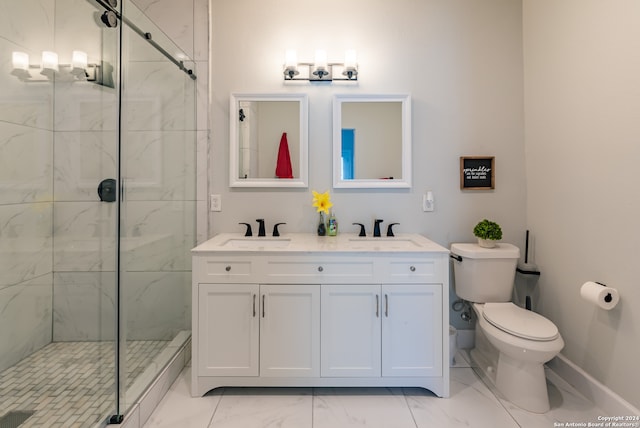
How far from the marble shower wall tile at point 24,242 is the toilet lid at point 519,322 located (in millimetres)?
2349

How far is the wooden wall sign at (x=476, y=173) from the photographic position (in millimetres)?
2213

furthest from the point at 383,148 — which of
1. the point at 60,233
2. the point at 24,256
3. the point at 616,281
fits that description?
the point at 24,256

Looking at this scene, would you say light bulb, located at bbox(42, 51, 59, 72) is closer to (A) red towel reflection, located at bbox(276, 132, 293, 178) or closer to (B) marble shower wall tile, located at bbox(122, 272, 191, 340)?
(B) marble shower wall tile, located at bbox(122, 272, 191, 340)

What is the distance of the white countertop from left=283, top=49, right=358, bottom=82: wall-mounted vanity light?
108 cm

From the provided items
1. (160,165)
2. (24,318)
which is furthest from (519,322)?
(24,318)

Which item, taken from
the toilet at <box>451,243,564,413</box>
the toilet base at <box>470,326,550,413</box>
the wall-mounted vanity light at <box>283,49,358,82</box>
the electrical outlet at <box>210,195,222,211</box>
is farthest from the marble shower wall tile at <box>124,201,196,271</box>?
the toilet base at <box>470,326,550,413</box>

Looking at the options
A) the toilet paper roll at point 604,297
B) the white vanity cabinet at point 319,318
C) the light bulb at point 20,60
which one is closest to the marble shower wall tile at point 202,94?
the light bulb at point 20,60

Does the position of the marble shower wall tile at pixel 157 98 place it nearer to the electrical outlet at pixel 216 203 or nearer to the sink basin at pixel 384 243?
the electrical outlet at pixel 216 203

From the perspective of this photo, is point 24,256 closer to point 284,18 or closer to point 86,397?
point 86,397

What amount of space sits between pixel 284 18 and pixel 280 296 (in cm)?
188

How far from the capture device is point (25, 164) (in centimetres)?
144

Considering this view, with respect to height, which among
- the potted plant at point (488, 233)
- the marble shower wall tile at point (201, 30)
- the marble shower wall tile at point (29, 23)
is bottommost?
the potted plant at point (488, 233)

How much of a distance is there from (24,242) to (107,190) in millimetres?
448

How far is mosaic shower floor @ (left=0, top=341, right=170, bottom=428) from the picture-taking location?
131cm
